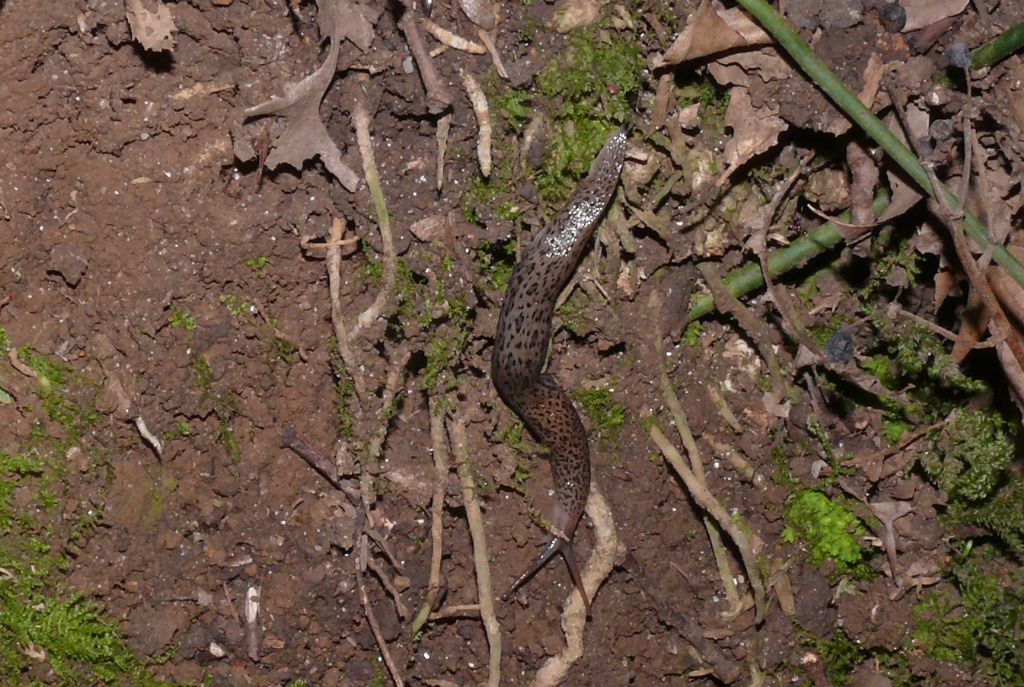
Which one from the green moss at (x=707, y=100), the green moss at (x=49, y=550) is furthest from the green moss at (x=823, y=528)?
the green moss at (x=49, y=550)

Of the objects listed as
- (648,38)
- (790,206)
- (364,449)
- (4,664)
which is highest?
(648,38)

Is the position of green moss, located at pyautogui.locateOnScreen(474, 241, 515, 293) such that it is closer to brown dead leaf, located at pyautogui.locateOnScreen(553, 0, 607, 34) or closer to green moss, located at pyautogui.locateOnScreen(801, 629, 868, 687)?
brown dead leaf, located at pyautogui.locateOnScreen(553, 0, 607, 34)

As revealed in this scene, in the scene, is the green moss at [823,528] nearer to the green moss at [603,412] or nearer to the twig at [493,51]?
the green moss at [603,412]

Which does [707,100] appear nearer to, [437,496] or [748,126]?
[748,126]

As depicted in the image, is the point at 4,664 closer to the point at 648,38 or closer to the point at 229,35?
the point at 229,35

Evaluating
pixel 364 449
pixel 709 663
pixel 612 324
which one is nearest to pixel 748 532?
pixel 709 663

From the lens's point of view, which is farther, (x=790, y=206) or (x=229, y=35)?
(x=790, y=206)
